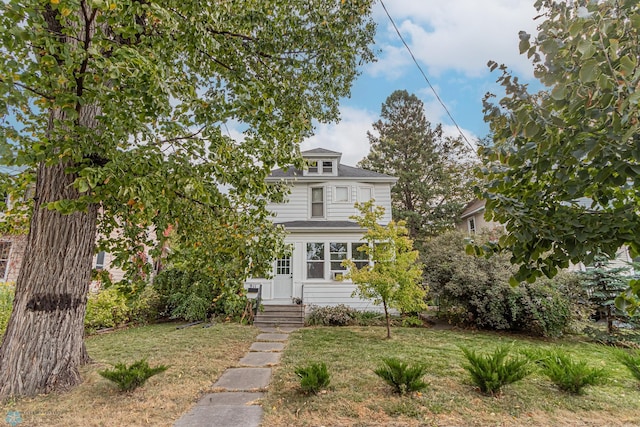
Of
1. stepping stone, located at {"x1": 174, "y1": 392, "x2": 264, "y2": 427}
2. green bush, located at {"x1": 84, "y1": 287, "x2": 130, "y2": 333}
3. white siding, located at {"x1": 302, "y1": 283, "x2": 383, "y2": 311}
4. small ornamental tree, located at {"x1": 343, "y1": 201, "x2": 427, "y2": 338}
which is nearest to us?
stepping stone, located at {"x1": 174, "y1": 392, "x2": 264, "y2": 427}

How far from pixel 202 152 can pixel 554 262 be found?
373 centimetres

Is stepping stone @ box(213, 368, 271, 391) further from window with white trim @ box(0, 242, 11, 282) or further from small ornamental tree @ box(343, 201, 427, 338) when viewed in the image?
window with white trim @ box(0, 242, 11, 282)

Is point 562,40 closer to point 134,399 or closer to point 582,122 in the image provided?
point 582,122

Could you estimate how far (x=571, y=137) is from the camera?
1.68m

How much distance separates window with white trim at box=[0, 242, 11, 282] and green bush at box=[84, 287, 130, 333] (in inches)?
214

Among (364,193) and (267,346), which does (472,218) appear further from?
(267,346)

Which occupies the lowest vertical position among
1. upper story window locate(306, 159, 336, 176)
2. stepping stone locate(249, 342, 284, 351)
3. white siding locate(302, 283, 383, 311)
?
stepping stone locate(249, 342, 284, 351)

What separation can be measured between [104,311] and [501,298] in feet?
38.1

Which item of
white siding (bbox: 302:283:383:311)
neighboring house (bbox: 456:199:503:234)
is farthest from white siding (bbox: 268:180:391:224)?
neighboring house (bbox: 456:199:503:234)

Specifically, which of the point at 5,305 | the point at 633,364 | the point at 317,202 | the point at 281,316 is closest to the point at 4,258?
the point at 5,305

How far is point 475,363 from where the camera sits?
435cm

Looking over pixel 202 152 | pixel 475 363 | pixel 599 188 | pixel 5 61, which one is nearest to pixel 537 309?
pixel 475 363

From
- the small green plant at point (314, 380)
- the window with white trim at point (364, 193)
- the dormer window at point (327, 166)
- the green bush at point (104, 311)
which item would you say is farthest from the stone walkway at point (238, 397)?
the dormer window at point (327, 166)

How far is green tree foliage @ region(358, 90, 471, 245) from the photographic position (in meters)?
21.8
